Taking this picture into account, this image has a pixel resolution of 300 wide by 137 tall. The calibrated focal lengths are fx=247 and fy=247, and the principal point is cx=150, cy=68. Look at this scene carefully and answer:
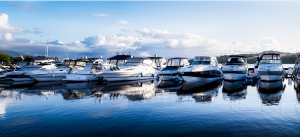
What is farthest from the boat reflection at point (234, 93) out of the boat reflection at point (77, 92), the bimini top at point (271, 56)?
the boat reflection at point (77, 92)

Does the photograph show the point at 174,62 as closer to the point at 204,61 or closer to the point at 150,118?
the point at 204,61

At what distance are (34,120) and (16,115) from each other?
2.05 meters

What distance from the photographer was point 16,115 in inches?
544

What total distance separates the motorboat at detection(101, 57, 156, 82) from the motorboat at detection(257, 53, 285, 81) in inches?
629

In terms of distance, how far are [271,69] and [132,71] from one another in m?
18.1

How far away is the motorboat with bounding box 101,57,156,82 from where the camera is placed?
109 feet

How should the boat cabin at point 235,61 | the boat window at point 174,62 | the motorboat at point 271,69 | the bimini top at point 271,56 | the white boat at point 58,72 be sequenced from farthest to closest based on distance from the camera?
the boat window at point 174,62 < the boat cabin at point 235,61 < the white boat at point 58,72 < the bimini top at point 271,56 < the motorboat at point 271,69

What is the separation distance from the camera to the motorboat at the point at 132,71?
33250mm

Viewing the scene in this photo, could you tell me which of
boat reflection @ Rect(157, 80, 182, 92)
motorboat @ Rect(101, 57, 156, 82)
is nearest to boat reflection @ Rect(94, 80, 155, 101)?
boat reflection @ Rect(157, 80, 182, 92)

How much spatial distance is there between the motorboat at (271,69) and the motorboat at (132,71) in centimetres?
1598

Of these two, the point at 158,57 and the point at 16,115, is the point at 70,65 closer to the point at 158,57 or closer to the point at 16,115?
the point at 158,57

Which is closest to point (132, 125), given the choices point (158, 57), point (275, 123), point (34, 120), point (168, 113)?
point (168, 113)

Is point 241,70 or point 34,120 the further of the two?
point 241,70

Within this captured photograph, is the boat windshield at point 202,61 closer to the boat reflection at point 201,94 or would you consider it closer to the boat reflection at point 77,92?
the boat reflection at point 201,94
